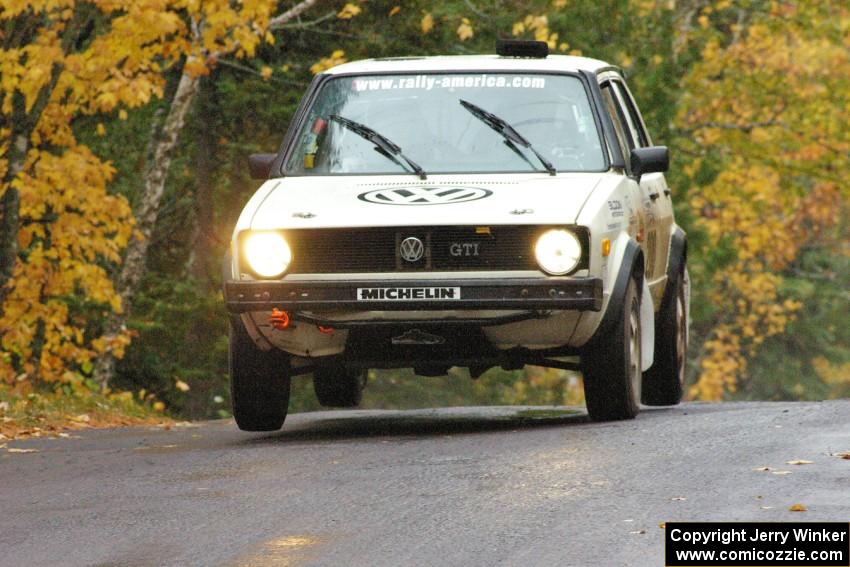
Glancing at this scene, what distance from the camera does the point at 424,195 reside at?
10.2m

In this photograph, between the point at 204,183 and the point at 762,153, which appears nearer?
the point at 204,183

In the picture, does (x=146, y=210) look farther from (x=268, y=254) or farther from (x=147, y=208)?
(x=268, y=254)

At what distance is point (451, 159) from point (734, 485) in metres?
3.59

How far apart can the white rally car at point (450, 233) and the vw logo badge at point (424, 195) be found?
0.06 ft

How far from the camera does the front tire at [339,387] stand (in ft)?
43.8

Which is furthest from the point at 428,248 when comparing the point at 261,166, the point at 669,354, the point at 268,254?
the point at 669,354

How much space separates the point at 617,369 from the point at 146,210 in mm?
10859

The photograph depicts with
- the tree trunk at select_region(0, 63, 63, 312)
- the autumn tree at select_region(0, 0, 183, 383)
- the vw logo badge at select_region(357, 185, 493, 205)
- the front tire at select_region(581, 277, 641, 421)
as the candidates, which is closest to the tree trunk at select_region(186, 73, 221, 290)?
the autumn tree at select_region(0, 0, 183, 383)

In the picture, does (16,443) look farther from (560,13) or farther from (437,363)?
(560,13)

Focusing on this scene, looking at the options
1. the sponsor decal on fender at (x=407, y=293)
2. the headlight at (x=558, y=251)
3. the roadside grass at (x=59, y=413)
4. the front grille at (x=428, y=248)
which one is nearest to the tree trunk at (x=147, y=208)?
the roadside grass at (x=59, y=413)

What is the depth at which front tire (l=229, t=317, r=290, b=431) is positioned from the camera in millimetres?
10547

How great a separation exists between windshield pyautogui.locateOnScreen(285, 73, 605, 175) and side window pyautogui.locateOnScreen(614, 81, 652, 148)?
46.5 inches

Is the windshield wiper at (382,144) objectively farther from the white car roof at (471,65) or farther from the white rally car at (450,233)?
the white car roof at (471,65)

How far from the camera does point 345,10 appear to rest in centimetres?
2130
